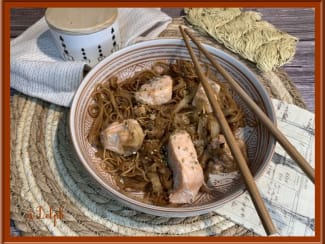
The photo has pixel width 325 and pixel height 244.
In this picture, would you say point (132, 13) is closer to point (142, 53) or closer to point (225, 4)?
point (142, 53)

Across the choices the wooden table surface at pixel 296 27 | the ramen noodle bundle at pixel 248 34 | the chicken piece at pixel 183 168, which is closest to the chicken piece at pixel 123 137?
the chicken piece at pixel 183 168

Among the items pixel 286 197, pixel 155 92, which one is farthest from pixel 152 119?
pixel 286 197

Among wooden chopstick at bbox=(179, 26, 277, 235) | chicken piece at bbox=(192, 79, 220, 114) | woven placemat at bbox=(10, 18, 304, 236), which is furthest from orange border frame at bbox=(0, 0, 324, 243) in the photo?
chicken piece at bbox=(192, 79, 220, 114)

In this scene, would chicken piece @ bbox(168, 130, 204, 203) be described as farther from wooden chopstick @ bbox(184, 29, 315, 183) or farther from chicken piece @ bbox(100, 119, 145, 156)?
wooden chopstick @ bbox(184, 29, 315, 183)

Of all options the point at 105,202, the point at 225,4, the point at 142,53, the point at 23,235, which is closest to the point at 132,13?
the point at 142,53

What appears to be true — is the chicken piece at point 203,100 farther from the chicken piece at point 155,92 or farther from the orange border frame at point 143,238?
the orange border frame at point 143,238

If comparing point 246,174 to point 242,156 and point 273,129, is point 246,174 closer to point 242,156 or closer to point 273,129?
point 242,156
